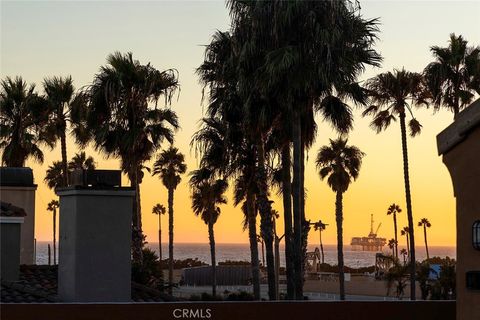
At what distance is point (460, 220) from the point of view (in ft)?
66.7

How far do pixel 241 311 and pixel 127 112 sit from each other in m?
18.2

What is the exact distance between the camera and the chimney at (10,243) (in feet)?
82.9

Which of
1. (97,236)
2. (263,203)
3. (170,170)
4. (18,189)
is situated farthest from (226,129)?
(170,170)

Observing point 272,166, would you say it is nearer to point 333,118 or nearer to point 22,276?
point 333,118

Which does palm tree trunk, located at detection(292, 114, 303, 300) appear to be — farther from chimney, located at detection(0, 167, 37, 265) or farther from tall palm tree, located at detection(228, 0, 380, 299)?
Answer: chimney, located at detection(0, 167, 37, 265)

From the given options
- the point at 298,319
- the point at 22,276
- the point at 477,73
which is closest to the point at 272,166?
the point at 477,73

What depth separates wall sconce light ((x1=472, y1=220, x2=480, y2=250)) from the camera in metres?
19.4

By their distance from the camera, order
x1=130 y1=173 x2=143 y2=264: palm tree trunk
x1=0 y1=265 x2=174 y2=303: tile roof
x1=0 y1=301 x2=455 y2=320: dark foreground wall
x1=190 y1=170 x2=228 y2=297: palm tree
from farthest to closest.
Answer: x1=190 y1=170 x2=228 y2=297: palm tree → x1=130 y1=173 x2=143 y2=264: palm tree trunk → x1=0 y1=265 x2=174 y2=303: tile roof → x1=0 y1=301 x2=455 y2=320: dark foreground wall

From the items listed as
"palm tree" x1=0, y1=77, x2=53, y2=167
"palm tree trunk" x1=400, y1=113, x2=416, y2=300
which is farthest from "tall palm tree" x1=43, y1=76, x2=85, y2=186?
"palm tree trunk" x1=400, y1=113, x2=416, y2=300

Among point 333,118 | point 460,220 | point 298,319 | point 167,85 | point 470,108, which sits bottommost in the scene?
point 298,319

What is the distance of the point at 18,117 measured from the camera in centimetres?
4556

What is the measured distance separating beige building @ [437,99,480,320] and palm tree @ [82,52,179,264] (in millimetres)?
19134

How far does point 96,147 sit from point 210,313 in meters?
18.4

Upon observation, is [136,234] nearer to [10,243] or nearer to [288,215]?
[288,215]
